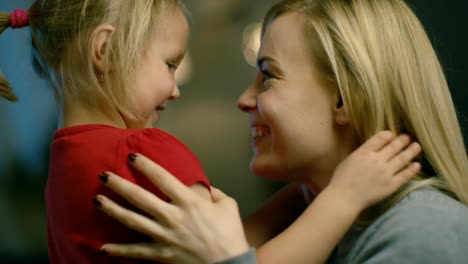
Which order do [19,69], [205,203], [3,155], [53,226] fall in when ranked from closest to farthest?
1. [205,203]
2. [53,226]
3. [19,69]
4. [3,155]

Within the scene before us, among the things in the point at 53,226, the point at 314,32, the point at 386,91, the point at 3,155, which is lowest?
the point at 3,155

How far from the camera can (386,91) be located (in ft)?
3.41

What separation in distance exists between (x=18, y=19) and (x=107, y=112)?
282mm

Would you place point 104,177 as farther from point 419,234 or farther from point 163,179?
point 419,234

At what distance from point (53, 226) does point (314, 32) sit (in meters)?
0.64

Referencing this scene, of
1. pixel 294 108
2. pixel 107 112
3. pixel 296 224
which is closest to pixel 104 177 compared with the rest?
pixel 107 112

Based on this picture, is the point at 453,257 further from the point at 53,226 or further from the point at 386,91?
the point at 53,226

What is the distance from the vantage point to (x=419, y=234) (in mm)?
890

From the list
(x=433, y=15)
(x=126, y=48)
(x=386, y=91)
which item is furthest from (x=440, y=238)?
(x=433, y=15)

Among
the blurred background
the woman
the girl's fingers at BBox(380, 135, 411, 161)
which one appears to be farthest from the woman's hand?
the blurred background

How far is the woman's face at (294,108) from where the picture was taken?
1091 mm

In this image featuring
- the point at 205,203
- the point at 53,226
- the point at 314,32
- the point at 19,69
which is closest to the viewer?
the point at 205,203

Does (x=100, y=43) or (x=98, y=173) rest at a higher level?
(x=100, y=43)

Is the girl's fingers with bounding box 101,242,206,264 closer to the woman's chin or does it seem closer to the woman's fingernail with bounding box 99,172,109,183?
the woman's fingernail with bounding box 99,172,109,183
